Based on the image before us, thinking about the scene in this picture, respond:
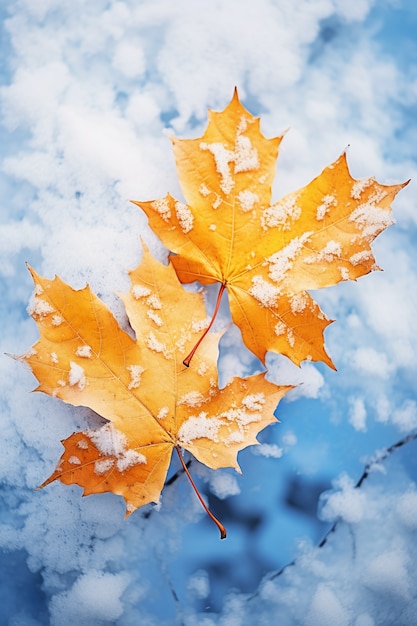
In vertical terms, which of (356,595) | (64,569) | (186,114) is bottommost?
(356,595)

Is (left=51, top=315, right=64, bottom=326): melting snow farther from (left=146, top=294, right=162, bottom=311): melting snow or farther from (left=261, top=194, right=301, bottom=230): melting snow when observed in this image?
(left=261, top=194, right=301, bottom=230): melting snow

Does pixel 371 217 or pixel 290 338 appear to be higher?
pixel 371 217

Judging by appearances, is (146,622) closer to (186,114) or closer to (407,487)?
(407,487)

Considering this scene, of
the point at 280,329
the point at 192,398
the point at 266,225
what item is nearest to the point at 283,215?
the point at 266,225

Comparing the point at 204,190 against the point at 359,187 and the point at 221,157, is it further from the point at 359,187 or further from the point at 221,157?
the point at 359,187

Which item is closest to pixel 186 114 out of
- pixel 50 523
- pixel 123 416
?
pixel 123 416

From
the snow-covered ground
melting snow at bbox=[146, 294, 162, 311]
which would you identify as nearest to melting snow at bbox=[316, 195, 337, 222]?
the snow-covered ground
